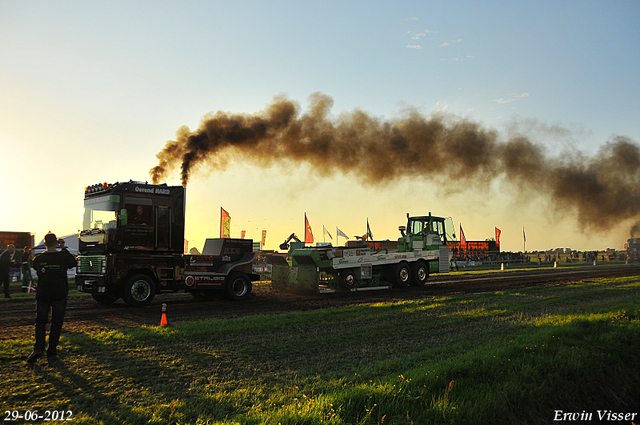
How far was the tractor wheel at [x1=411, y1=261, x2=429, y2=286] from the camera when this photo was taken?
20297mm

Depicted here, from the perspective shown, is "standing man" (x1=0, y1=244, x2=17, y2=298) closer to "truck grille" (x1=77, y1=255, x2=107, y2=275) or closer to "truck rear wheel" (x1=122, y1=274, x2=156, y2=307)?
"truck grille" (x1=77, y1=255, x2=107, y2=275)

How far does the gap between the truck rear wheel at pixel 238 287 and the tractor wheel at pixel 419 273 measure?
8.61 metres

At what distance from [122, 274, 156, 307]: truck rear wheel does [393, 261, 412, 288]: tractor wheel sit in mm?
10715

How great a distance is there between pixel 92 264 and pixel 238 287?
486 centimetres

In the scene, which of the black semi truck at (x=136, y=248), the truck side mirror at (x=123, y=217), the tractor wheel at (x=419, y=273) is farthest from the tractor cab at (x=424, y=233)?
the truck side mirror at (x=123, y=217)

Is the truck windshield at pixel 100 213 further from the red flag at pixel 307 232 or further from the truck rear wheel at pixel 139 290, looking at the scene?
the red flag at pixel 307 232

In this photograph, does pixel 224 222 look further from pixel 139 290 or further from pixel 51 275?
pixel 51 275

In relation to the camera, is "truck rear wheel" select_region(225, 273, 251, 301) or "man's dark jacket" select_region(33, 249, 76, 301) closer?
"man's dark jacket" select_region(33, 249, 76, 301)

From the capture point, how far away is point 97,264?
1270 centimetres

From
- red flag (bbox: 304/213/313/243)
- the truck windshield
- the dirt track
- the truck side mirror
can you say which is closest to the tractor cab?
the dirt track

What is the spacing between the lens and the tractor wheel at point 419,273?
2030 centimetres

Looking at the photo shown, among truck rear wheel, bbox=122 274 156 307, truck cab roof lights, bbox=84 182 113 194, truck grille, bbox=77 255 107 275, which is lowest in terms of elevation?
truck rear wheel, bbox=122 274 156 307

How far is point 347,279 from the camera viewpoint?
1778 centimetres

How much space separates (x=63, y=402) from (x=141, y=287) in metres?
8.68
